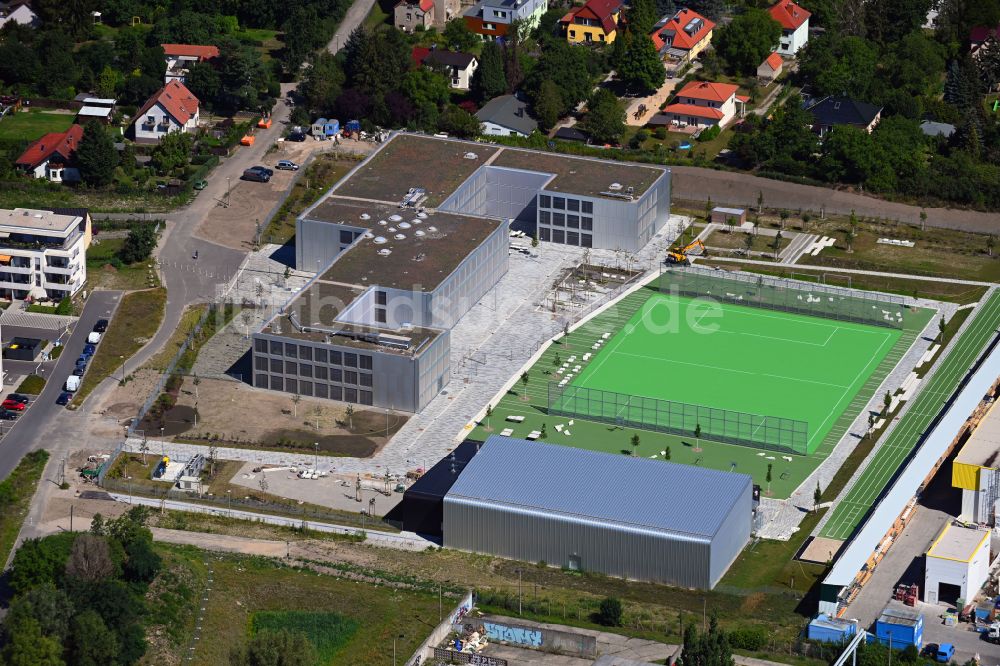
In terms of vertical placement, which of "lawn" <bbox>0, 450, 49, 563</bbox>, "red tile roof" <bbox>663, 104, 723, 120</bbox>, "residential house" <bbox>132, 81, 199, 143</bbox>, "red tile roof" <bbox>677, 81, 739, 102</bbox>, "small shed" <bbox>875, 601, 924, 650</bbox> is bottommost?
"lawn" <bbox>0, 450, 49, 563</bbox>

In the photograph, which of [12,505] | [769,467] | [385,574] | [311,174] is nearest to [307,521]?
[385,574]

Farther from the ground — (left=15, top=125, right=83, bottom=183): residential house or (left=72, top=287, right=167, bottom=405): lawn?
(left=15, top=125, right=83, bottom=183): residential house

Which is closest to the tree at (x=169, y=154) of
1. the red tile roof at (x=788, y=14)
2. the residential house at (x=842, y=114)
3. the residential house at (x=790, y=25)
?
the residential house at (x=842, y=114)

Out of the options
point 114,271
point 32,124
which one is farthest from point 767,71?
point 114,271

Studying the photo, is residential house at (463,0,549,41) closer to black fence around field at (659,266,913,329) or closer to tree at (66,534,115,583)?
black fence around field at (659,266,913,329)

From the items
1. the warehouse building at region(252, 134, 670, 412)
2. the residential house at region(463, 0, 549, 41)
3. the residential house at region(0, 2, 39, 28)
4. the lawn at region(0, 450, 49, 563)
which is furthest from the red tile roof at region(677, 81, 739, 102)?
the lawn at region(0, 450, 49, 563)

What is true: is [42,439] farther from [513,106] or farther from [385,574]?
[513,106]
